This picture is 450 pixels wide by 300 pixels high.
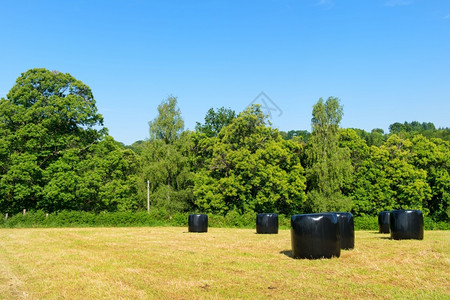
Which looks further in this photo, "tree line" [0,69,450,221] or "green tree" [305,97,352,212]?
"green tree" [305,97,352,212]

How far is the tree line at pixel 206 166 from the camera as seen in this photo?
123 feet

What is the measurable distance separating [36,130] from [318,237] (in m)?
33.7

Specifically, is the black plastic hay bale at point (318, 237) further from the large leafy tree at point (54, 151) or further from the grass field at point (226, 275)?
the large leafy tree at point (54, 151)

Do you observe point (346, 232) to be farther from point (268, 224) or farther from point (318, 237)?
point (268, 224)

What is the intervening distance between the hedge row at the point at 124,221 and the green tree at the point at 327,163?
7136 mm

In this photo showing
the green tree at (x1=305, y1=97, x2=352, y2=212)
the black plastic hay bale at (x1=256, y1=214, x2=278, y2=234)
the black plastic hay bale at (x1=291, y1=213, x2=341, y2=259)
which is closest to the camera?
the black plastic hay bale at (x1=291, y1=213, x2=341, y2=259)

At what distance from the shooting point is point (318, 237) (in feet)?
36.0

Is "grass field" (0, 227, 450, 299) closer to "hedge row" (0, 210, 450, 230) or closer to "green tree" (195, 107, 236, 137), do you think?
"hedge row" (0, 210, 450, 230)

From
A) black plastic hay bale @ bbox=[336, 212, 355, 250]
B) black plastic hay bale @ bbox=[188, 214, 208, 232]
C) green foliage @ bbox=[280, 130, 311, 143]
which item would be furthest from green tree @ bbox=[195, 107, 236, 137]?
black plastic hay bale @ bbox=[336, 212, 355, 250]

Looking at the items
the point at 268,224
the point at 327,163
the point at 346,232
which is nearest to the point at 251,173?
the point at 327,163

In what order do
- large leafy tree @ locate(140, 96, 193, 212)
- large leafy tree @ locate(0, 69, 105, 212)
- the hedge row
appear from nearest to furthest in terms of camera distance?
the hedge row, large leafy tree @ locate(0, 69, 105, 212), large leafy tree @ locate(140, 96, 193, 212)

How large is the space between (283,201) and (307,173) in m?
4.21

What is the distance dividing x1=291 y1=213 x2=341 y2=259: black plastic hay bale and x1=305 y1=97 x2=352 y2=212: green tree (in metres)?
30.0

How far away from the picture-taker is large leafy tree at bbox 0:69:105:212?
36062 millimetres
